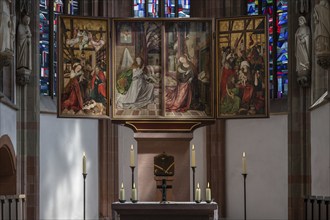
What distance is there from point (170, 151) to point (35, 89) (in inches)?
230

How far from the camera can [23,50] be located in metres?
24.0

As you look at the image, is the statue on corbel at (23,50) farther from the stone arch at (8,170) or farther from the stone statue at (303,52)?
the stone statue at (303,52)

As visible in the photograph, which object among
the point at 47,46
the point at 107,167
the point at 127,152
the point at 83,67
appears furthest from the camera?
the point at 127,152

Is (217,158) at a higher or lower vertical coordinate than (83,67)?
lower

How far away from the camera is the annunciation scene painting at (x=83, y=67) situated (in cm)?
1947

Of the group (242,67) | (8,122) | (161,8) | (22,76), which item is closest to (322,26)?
(242,67)

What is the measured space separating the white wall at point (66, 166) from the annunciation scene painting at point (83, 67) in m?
6.62

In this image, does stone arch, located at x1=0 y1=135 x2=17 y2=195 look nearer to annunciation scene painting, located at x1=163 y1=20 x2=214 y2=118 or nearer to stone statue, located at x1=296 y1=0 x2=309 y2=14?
annunciation scene painting, located at x1=163 y1=20 x2=214 y2=118

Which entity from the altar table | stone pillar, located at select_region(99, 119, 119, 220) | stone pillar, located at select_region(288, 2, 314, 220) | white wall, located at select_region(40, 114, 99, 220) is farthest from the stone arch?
stone pillar, located at select_region(288, 2, 314, 220)

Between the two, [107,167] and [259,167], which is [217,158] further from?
[107,167]

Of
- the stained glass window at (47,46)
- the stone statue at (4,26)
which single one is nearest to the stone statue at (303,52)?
the stained glass window at (47,46)

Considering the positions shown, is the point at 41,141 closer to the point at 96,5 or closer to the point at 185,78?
the point at 96,5

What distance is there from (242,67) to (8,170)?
6.68 meters

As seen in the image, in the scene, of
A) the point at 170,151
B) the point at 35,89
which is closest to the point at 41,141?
the point at 35,89
